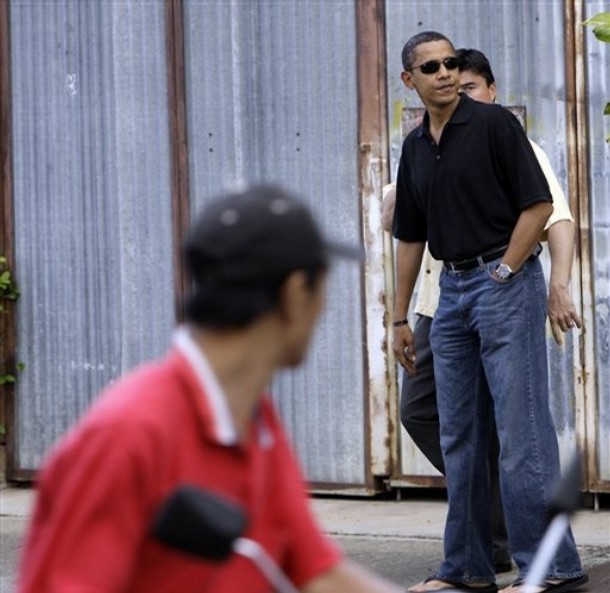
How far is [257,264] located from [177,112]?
20.7 feet

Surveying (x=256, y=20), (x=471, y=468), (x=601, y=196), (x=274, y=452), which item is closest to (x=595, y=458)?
(x=601, y=196)

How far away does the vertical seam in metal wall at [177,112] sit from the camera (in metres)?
8.73

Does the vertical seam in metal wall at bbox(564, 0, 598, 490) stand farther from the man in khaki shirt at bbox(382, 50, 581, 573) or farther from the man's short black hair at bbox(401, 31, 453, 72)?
the man's short black hair at bbox(401, 31, 453, 72)

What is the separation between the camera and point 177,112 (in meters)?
8.75

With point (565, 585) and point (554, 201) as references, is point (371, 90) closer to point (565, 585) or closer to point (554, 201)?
point (554, 201)

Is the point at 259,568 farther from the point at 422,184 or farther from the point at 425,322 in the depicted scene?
the point at 425,322

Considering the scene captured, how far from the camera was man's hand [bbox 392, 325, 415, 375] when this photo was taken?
6684 millimetres

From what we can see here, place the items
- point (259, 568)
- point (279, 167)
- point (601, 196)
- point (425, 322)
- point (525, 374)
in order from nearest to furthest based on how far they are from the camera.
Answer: point (259, 568), point (525, 374), point (425, 322), point (601, 196), point (279, 167)

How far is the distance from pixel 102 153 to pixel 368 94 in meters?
1.48

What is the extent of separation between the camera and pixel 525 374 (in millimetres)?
6180

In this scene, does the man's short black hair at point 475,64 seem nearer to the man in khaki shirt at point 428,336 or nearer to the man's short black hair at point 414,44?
the man in khaki shirt at point 428,336

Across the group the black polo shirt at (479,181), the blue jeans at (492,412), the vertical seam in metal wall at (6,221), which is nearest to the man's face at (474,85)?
the black polo shirt at (479,181)

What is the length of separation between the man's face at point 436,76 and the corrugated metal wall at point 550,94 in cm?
167

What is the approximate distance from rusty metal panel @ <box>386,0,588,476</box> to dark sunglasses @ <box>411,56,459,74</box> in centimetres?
171
